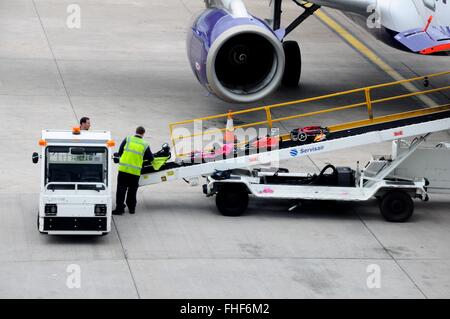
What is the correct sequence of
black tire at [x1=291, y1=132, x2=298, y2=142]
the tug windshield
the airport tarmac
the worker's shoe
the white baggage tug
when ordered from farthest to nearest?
black tire at [x1=291, y1=132, x2=298, y2=142]
the worker's shoe
the tug windshield
the white baggage tug
the airport tarmac

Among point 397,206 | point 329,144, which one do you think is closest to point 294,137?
point 329,144

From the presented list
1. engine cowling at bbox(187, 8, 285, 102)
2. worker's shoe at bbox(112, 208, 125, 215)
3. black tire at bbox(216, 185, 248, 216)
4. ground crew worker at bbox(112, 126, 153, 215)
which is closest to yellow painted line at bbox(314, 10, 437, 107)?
engine cowling at bbox(187, 8, 285, 102)

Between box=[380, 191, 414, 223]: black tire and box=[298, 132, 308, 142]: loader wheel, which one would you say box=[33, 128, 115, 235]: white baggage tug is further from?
box=[380, 191, 414, 223]: black tire

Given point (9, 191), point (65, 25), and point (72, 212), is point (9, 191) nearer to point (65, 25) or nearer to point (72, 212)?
point (72, 212)

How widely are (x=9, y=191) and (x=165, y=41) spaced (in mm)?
11297

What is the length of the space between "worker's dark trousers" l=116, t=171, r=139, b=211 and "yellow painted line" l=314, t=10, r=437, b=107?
9.09 meters

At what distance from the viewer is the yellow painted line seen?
25844 millimetres

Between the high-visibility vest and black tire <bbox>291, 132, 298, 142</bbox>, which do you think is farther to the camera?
black tire <bbox>291, 132, 298, 142</bbox>

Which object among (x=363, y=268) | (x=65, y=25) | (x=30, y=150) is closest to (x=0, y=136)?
(x=30, y=150)

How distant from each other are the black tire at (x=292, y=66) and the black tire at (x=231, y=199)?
26.0 feet

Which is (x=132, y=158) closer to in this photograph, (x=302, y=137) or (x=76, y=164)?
(x=76, y=164)

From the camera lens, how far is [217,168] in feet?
58.0

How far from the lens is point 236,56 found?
21.0 meters

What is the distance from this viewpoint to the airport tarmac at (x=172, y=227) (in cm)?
1502
